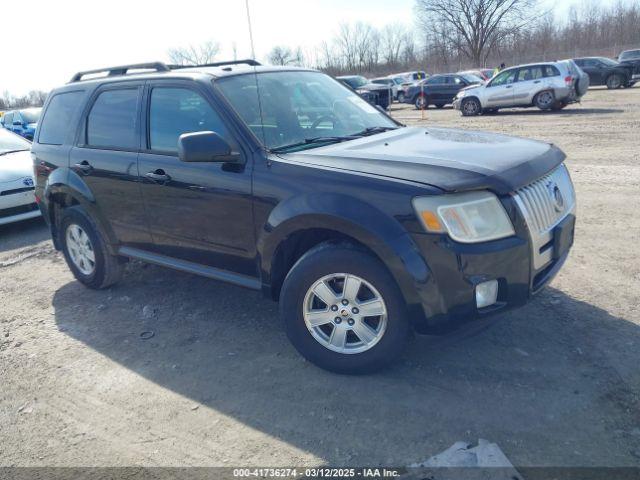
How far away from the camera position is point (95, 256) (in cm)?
495

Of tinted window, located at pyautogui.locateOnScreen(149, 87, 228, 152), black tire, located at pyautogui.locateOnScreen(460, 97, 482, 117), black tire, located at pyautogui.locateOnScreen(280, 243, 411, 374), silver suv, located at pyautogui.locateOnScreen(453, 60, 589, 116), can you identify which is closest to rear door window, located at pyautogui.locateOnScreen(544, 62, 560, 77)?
silver suv, located at pyautogui.locateOnScreen(453, 60, 589, 116)

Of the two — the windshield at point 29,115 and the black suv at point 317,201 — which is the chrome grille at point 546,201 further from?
the windshield at point 29,115

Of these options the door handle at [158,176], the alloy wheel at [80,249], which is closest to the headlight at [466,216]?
the door handle at [158,176]

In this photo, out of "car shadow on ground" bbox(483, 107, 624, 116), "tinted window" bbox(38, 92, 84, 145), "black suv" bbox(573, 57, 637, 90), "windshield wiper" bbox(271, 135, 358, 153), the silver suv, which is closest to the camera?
"windshield wiper" bbox(271, 135, 358, 153)

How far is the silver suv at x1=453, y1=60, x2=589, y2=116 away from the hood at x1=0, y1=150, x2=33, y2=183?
51.0 ft

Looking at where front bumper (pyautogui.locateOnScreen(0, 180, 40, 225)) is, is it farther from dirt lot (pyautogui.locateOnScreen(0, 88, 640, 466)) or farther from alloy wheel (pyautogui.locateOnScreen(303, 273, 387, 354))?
alloy wheel (pyautogui.locateOnScreen(303, 273, 387, 354))

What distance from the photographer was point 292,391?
130 inches

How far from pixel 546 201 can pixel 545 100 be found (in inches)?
659

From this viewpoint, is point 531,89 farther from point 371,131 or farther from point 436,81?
point 371,131

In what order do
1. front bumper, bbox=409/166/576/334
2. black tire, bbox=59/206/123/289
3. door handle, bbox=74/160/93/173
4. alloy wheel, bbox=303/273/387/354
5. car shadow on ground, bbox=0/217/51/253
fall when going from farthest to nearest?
1. car shadow on ground, bbox=0/217/51/253
2. black tire, bbox=59/206/123/289
3. door handle, bbox=74/160/93/173
4. alloy wheel, bbox=303/273/387/354
5. front bumper, bbox=409/166/576/334

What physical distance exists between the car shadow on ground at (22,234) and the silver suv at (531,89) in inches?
618

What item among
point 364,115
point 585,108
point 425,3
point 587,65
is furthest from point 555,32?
point 364,115

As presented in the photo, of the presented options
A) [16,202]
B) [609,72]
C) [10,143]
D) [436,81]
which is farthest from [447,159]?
[609,72]

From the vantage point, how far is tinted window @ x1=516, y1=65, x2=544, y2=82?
18.1 metres
